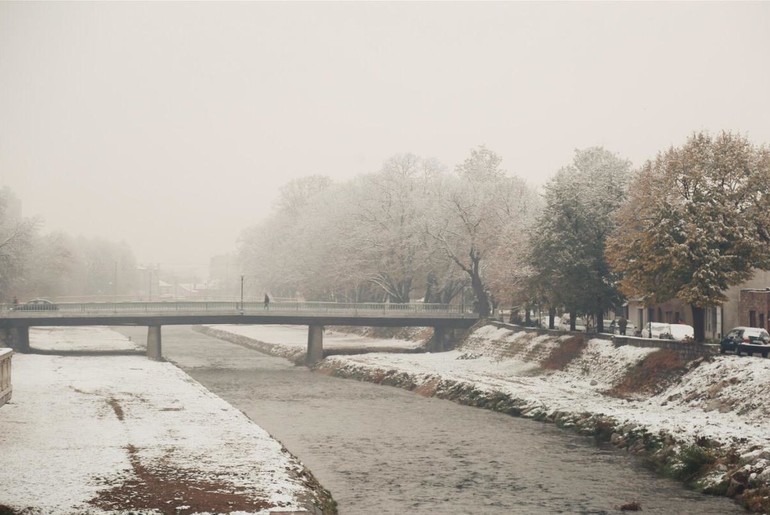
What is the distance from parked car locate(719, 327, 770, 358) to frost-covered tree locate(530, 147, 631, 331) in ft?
60.8

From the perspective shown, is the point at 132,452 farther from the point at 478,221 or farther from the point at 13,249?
the point at 13,249

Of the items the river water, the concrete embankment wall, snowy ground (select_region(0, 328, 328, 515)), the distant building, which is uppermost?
the distant building

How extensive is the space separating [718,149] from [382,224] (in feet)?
179

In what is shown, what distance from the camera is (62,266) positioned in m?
137

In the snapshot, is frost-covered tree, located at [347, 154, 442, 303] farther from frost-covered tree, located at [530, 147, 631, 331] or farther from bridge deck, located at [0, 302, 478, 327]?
frost-covered tree, located at [530, 147, 631, 331]

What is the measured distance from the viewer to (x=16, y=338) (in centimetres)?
9444

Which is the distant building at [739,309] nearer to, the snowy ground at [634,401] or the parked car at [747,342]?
the snowy ground at [634,401]

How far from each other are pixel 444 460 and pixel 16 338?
68.0 metres

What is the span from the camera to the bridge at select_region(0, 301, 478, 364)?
92.2m

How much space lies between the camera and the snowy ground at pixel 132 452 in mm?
27828

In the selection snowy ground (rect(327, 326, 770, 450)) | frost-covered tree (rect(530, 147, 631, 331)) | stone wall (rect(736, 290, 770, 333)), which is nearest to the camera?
snowy ground (rect(327, 326, 770, 450))

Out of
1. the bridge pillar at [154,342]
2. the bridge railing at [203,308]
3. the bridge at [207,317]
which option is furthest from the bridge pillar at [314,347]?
the bridge pillar at [154,342]

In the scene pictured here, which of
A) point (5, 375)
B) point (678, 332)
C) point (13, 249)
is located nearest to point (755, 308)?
point (678, 332)

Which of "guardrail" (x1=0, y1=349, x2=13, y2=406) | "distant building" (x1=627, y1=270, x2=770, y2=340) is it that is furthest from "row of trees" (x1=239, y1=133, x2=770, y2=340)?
"guardrail" (x1=0, y1=349, x2=13, y2=406)
